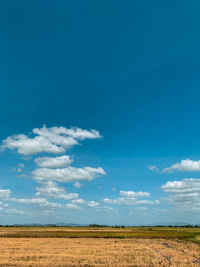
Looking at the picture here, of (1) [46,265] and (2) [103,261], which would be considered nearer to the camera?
(1) [46,265]

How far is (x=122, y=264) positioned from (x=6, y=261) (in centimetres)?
1166

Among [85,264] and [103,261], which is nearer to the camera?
[85,264]

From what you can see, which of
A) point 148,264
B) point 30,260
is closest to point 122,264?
point 148,264

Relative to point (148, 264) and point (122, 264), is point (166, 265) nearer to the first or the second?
point (148, 264)

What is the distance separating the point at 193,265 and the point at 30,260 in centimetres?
1612

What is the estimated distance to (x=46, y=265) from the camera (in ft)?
78.2

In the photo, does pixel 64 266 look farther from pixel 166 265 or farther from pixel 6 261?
pixel 166 265

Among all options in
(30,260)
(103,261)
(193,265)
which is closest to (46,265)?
(30,260)

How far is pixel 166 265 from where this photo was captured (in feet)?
80.0

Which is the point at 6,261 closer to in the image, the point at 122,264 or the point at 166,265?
Result: the point at 122,264

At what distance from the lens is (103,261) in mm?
26297

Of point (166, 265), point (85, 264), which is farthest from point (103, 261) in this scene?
point (166, 265)

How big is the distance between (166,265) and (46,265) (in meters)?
11.3

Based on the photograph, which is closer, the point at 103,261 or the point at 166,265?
the point at 166,265
